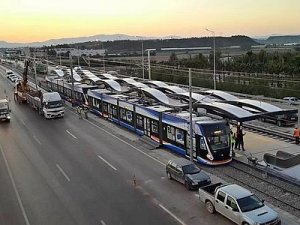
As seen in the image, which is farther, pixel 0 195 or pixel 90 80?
pixel 90 80

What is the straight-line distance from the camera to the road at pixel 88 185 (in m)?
18.1

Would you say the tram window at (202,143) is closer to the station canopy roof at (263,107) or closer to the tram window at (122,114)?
the station canopy roof at (263,107)

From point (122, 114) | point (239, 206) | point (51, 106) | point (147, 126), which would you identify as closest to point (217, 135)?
point (147, 126)

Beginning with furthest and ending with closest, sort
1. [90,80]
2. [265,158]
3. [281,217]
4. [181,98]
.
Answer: [90,80]
[181,98]
[265,158]
[281,217]

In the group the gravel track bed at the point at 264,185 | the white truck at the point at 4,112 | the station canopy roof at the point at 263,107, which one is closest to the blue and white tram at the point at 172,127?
the gravel track bed at the point at 264,185

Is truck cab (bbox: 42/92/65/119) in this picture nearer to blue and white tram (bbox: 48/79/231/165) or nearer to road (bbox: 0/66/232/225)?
blue and white tram (bbox: 48/79/231/165)

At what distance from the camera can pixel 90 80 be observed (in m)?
63.7

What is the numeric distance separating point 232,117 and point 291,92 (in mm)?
26557

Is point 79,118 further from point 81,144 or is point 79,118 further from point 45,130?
point 81,144

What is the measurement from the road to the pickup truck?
587 mm

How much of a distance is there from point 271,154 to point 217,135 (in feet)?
14.4

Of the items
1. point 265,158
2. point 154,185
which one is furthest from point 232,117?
point 154,185

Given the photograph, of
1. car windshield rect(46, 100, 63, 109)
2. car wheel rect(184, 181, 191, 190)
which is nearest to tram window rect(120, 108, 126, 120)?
car windshield rect(46, 100, 63, 109)

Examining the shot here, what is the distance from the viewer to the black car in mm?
20797
